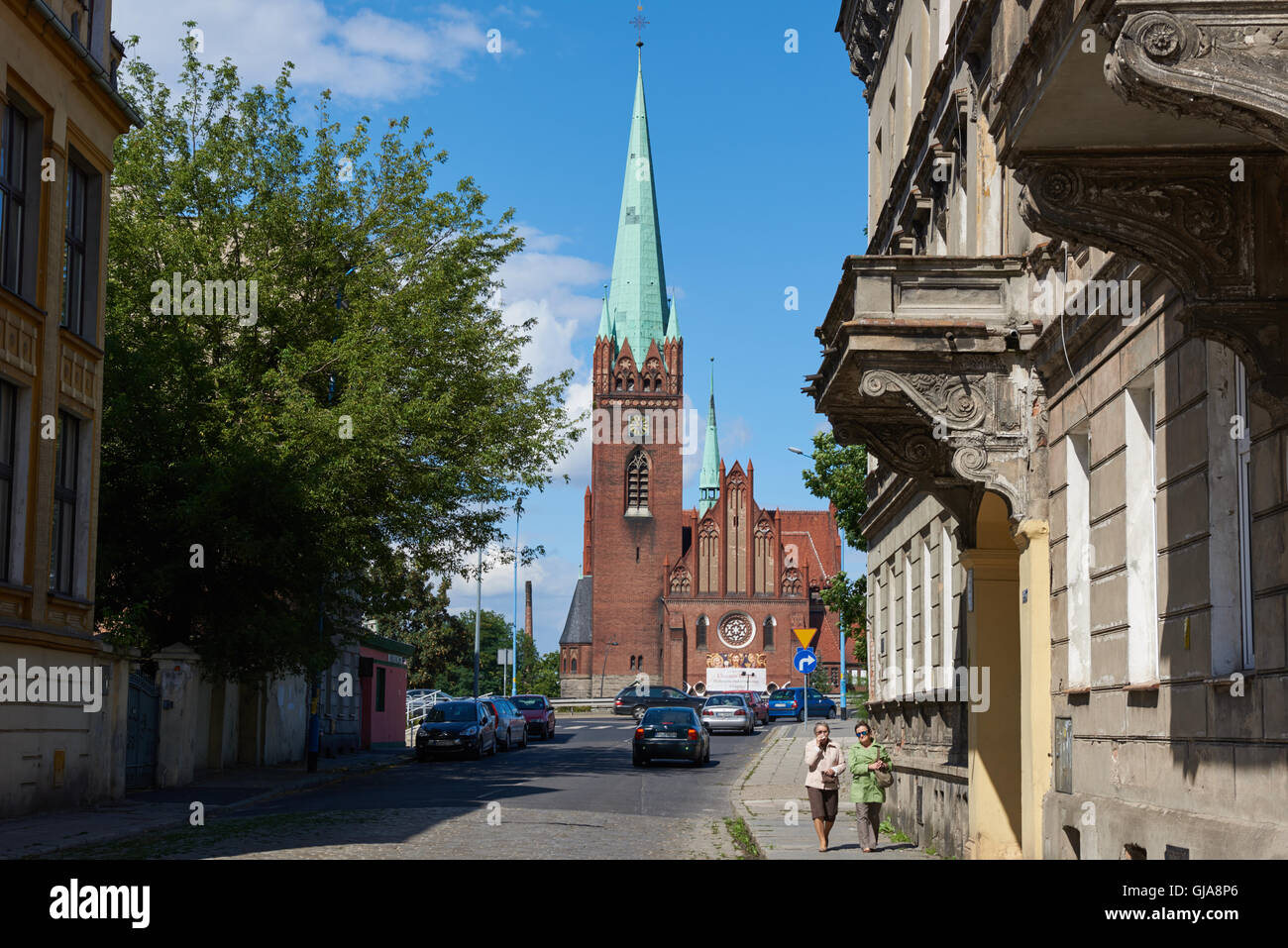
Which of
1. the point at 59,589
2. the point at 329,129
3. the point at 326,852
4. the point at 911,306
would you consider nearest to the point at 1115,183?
the point at 911,306

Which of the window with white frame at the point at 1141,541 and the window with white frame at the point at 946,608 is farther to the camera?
the window with white frame at the point at 946,608

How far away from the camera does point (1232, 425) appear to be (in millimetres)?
7758

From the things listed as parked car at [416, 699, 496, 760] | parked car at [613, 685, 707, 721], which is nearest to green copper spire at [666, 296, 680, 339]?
parked car at [613, 685, 707, 721]

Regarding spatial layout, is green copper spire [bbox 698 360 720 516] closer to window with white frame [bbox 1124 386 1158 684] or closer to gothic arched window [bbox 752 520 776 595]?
gothic arched window [bbox 752 520 776 595]

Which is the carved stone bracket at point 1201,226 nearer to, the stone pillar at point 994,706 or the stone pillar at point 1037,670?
the stone pillar at point 1037,670

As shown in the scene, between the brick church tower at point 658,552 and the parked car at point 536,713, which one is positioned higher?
the brick church tower at point 658,552

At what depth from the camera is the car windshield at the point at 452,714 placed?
38094 mm

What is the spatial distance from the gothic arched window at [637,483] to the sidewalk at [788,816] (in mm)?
77051

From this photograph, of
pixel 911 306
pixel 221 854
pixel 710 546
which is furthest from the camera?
pixel 710 546

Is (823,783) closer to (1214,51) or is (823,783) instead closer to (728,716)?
(1214,51)

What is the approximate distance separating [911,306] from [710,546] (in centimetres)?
10324

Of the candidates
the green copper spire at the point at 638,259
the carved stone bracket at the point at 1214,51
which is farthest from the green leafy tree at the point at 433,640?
the carved stone bracket at the point at 1214,51

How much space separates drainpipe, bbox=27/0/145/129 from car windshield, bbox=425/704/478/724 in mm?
18719
